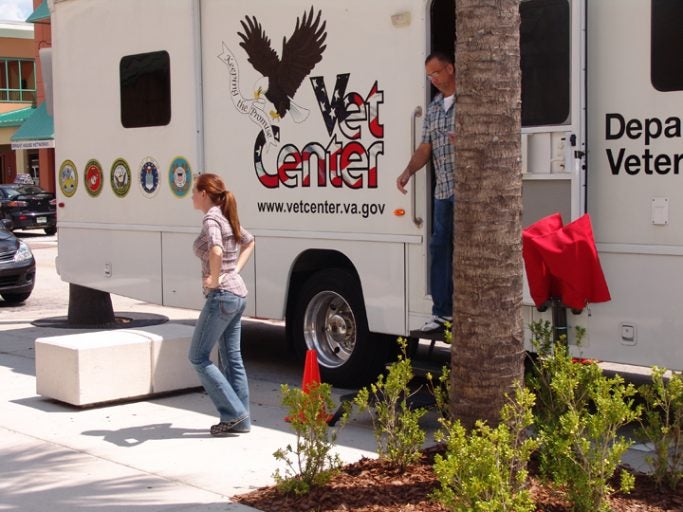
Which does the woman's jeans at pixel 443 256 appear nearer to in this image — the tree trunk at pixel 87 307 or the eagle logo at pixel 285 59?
the eagle logo at pixel 285 59

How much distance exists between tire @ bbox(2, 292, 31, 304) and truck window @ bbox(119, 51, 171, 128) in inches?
206

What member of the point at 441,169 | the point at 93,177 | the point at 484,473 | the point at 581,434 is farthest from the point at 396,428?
the point at 93,177

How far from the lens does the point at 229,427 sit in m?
7.30

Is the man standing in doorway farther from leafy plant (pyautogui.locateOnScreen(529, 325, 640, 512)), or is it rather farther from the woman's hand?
leafy plant (pyautogui.locateOnScreen(529, 325, 640, 512))

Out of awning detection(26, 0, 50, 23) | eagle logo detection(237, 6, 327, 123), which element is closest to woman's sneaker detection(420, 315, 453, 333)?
eagle logo detection(237, 6, 327, 123)

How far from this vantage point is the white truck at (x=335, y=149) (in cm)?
690

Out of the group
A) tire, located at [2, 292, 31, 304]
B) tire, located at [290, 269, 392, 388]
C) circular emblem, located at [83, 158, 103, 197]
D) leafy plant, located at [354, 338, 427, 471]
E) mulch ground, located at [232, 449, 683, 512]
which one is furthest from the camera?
tire, located at [2, 292, 31, 304]

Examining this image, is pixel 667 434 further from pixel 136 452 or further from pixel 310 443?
pixel 136 452

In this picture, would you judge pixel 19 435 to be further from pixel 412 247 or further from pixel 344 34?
pixel 344 34

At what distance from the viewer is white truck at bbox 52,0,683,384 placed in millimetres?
6902

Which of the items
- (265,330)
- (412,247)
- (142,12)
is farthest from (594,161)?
(265,330)

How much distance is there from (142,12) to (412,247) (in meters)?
4.10

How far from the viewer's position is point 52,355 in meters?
8.36

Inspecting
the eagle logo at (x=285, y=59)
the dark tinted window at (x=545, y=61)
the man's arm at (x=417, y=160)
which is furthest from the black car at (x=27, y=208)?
the dark tinted window at (x=545, y=61)
